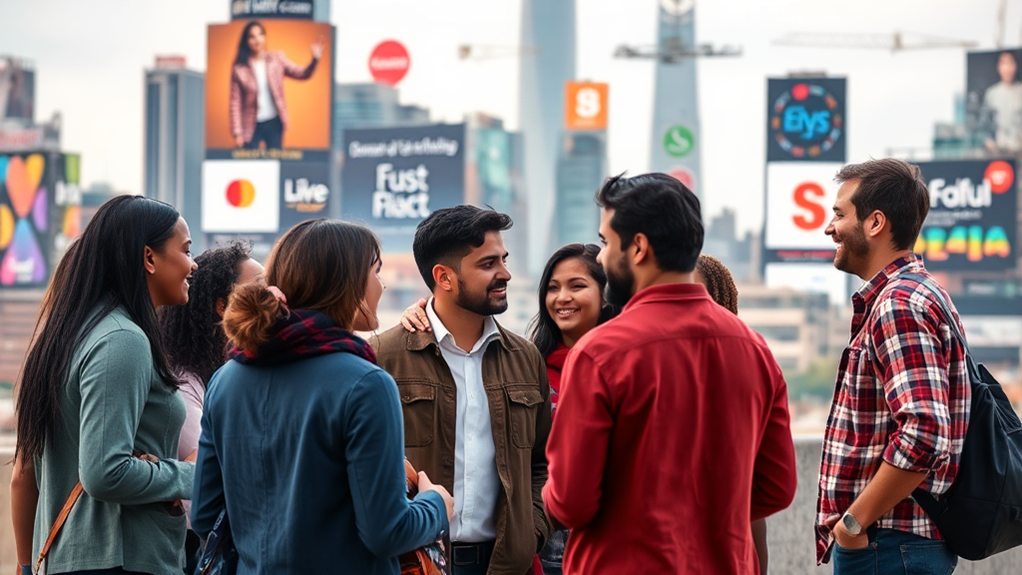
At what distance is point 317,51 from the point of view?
62312 mm

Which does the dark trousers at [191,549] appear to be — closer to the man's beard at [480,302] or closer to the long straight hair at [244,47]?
the man's beard at [480,302]

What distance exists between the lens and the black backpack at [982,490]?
350 centimetres

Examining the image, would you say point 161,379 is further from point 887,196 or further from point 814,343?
→ point 814,343

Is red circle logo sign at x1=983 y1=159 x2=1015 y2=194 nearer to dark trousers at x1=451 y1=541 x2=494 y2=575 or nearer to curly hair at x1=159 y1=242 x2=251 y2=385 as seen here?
curly hair at x1=159 y1=242 x2=251 y2=385

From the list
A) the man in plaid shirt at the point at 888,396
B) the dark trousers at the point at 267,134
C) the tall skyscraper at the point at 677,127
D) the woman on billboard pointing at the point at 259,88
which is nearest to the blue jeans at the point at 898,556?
the man in plaid shirt at the point at 888,396

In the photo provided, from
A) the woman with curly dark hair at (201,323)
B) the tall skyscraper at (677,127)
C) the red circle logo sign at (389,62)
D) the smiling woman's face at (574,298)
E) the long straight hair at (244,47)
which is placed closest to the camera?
the woman with curly dark hair at (201,323)

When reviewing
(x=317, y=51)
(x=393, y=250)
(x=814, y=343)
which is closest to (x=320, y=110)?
(x=317, y=51)

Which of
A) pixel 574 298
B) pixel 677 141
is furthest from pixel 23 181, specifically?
pixel 574 298

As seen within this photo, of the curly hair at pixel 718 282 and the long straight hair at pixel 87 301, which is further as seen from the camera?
the curly hair at pixel 718 282

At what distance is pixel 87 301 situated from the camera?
3514 mm

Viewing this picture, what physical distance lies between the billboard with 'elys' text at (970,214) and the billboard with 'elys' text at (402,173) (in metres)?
22.7

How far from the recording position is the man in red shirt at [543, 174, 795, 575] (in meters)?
2.85

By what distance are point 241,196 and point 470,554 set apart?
→ 58.0m

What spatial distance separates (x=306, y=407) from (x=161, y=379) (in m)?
0.80
